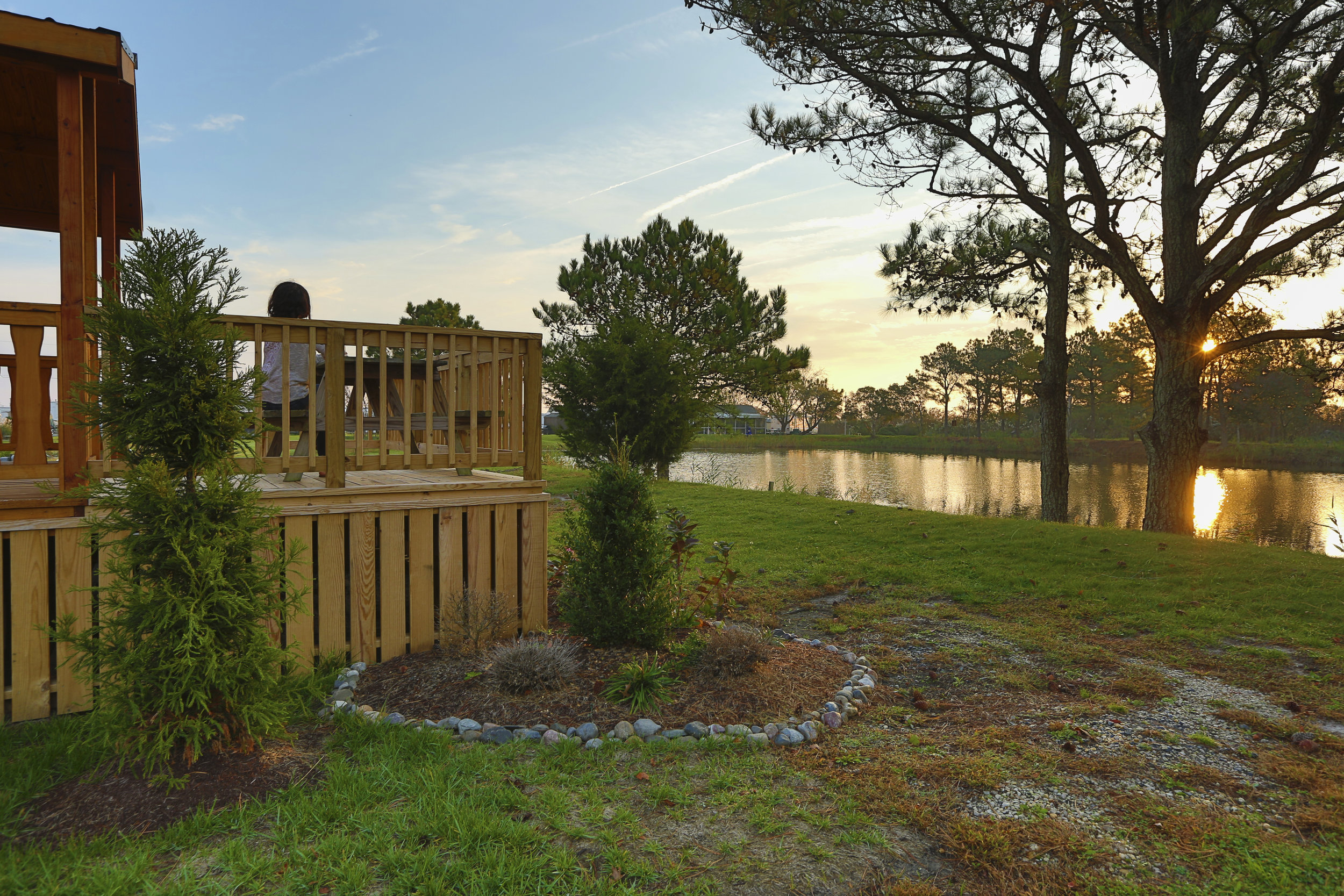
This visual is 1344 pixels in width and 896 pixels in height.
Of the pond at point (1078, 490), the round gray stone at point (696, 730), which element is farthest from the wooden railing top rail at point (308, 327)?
the pond at point (1078, 490)

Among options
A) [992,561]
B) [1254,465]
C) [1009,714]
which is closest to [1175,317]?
[992,561]

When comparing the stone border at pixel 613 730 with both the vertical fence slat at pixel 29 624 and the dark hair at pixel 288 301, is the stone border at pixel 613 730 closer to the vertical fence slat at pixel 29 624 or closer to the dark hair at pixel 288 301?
the vertical fence slat at pixel 29 624

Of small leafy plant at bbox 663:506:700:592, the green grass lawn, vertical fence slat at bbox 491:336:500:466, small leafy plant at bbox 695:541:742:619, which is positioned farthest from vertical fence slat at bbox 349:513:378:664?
small leafy plant at bbox 695:541:742:619

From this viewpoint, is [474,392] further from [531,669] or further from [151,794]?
[151,794]

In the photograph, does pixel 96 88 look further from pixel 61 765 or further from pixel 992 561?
pixel 992 561

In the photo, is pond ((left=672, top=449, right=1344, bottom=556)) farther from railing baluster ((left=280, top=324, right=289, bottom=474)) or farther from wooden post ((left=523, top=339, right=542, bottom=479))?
railing baluster ((left=280, top=324, right=289, bottom=474))

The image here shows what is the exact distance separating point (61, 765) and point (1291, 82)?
13.4 m

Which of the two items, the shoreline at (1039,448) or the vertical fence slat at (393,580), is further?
the shoreline at (1039,448)

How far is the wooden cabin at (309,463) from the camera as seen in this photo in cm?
365

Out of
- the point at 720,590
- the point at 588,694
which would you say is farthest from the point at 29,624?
the point at 720,590

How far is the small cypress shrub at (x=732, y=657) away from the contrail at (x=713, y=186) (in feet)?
26.6

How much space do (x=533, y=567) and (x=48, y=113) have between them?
5409 millimetres

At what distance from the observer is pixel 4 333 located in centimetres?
417

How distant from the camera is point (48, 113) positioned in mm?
5391
